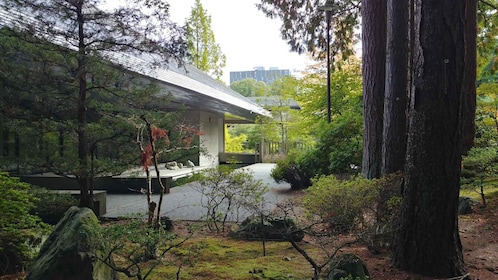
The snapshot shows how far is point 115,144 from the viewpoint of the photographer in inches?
254

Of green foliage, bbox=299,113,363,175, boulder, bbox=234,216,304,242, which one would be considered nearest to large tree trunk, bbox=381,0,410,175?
boulder, bbox=234,216,304,242

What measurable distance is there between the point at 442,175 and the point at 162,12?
471 centimetres

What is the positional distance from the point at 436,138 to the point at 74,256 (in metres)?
3.33

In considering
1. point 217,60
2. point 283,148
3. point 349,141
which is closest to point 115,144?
point 349,141

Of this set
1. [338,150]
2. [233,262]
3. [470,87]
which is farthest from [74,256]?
[470,87]

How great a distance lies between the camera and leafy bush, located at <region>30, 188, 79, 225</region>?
18.5 feet

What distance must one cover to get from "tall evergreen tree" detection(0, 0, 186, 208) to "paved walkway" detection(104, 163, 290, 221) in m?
1.57

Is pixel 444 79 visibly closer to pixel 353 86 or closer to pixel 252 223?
pixel 252 223

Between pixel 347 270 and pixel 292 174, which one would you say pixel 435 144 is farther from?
pixel 292 174

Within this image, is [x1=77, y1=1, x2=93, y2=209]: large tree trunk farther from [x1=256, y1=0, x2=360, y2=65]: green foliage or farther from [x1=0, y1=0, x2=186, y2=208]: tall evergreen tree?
[x1=256, y1=0, x2=360, y2=65]: green foliage

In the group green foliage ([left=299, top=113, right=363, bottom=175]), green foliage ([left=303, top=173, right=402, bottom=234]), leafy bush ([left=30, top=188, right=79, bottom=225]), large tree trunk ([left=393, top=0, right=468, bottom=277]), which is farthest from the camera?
→ green foliage ([left=299, top=113, right=363, bottom=175])

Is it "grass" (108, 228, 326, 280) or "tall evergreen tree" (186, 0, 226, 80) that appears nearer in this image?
"grass" (108, 228, 326, 280)

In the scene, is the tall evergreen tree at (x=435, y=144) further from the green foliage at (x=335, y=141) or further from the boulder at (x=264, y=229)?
the green foliage at (x=335, y=141)

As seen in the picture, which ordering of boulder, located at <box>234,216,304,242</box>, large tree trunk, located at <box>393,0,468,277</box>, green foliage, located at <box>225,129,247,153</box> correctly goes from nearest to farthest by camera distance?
large tree trunk, located at <box>393,0,468,277</box> < boulder, located at <box>234,216,304,242</box> < green foliage, located at <box>225,129,247,153</box>
